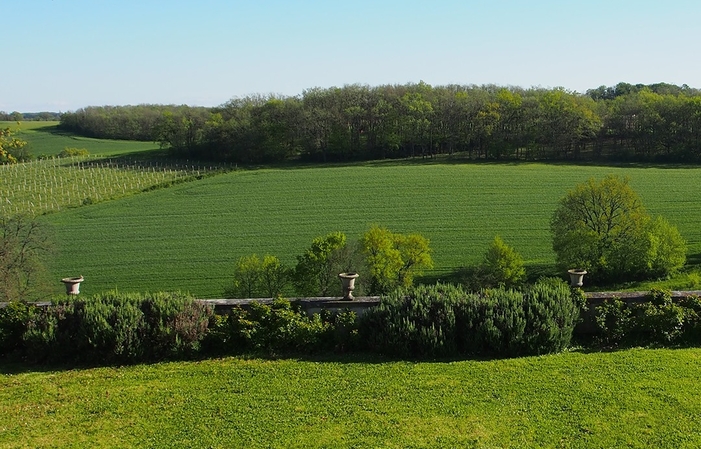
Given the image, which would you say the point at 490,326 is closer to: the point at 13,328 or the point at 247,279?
the point at 13,328

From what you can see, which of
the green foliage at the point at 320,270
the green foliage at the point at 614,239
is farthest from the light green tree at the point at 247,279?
the green foliage at the point at 614,239

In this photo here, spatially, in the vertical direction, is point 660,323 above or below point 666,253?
above

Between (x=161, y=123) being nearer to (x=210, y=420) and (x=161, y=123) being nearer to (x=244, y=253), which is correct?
(x=244, y=253)

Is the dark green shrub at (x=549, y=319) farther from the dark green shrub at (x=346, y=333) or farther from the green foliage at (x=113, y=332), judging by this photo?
the green foliage at (x=113, y=332)

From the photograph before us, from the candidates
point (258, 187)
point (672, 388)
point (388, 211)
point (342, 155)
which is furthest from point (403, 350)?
point (342, 155)

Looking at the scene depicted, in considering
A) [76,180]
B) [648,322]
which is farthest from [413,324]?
[76,180]

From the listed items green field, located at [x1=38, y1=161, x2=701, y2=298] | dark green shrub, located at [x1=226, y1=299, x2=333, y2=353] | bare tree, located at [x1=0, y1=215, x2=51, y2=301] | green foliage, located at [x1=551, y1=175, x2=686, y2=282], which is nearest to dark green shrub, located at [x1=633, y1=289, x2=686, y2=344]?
dark green shrub, located at [x1=226, y1=299, x2=333, y2=353]
